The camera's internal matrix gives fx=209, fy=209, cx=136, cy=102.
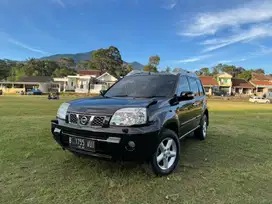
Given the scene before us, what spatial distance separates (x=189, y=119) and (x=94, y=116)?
2.28m

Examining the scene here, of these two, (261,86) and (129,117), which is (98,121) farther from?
(261,86)

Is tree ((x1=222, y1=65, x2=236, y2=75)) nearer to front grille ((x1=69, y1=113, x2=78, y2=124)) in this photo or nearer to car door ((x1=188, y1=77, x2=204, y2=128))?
car door ((x1=188, y1=77, x2=204, y2=128))

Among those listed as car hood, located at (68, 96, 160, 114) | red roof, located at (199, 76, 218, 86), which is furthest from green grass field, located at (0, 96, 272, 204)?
red roof, located at (199, 76, 218, 86)

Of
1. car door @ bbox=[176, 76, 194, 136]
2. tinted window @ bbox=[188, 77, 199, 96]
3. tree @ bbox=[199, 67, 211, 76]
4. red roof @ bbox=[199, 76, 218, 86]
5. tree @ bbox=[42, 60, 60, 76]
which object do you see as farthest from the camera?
tree @ bbox=[42, 60, 60, 76]

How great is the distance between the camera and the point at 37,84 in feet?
182

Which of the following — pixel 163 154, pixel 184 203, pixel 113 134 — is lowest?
pixel 184 203

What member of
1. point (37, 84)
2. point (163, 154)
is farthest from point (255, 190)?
point (37, 84)

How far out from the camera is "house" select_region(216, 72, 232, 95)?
187ft

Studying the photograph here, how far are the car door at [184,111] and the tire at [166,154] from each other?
1.75 feet

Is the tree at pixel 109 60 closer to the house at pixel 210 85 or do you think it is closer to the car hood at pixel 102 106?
the house at pixel 210 85

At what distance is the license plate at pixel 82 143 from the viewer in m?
2.93

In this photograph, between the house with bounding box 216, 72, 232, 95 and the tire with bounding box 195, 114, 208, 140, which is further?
the house with bounding box 216, 72, 232, 95

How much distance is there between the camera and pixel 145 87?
4.15 m

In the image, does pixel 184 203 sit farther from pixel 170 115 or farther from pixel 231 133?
pixel 231 133
